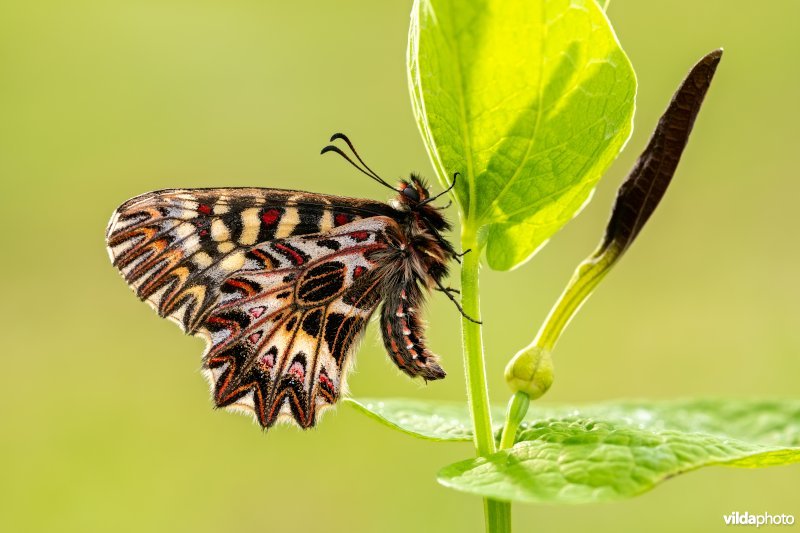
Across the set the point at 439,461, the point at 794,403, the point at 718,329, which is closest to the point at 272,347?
the point at 794,403

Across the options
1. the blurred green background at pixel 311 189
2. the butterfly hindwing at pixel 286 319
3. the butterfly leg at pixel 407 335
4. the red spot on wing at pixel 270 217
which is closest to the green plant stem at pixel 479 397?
the butterfly leg at pixel 407 335

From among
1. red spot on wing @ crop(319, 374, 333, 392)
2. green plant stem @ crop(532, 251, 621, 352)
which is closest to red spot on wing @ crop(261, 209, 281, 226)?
red spot on wing @ crop(319, 374, 333, 392)

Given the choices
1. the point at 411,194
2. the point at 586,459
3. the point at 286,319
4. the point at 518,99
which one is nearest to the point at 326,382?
the point at 286,319

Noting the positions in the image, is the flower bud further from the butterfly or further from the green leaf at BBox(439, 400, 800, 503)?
the butterfly

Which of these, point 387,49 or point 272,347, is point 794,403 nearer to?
point 272,347

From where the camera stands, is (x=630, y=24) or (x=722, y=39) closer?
(x=722, y=39)

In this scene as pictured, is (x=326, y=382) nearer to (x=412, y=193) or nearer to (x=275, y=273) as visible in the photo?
(x=275, y=273)

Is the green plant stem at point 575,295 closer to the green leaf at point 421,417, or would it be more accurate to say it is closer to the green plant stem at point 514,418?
the green plant stem at point 514,418
